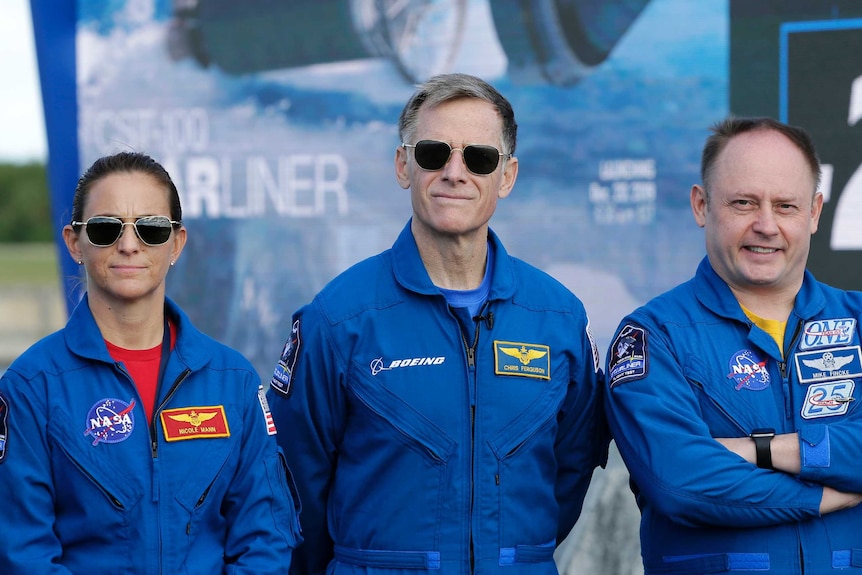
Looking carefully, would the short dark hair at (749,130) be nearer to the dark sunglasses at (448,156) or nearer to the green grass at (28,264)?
the dark sunglasses at (448,156)

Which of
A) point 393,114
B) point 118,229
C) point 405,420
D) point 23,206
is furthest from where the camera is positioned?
point 23,206

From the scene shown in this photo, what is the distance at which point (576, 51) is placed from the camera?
4.12 metres

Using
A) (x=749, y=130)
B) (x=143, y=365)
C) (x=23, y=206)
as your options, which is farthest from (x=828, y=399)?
(x=23, y=206)

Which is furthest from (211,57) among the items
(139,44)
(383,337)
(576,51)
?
(383,337)

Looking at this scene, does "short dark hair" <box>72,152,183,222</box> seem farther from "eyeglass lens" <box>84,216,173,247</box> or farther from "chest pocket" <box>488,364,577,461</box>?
"chest pocket" <box>488,364,577,461</box>

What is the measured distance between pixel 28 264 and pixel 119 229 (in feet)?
94.1

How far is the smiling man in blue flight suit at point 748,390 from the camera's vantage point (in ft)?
8.08

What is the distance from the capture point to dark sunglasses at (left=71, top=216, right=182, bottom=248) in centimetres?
246

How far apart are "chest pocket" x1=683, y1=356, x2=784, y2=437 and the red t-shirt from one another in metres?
1.33

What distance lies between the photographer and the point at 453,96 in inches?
105

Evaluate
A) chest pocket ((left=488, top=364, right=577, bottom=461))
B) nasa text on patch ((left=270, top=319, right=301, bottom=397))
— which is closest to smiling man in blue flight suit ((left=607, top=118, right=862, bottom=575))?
chest pocket ((left=488, top=364, right=577, bottom=461))

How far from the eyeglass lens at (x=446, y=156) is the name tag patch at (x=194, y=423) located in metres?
0.80

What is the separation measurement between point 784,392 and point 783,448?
0.18m

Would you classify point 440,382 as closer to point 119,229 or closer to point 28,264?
point 119,229
